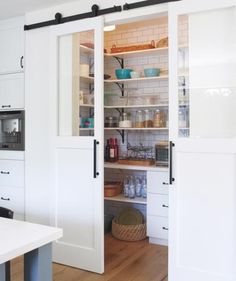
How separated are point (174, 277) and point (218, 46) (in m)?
1.79

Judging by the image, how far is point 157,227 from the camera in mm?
3598

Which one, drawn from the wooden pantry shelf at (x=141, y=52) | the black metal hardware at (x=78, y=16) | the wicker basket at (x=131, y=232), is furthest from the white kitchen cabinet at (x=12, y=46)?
the wicker basket at (x=131, y=232)

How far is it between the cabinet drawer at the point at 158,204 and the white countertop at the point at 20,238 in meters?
2.20

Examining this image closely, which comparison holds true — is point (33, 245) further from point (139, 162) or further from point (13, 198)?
point (139, 162)

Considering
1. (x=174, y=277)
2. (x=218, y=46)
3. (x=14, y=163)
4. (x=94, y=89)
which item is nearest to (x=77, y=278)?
(x=174, y=277)

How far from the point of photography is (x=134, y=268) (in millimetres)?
3002

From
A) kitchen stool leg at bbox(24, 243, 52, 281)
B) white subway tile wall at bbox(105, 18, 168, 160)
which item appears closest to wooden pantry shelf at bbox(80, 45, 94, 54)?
white subway tile wall at bbox(105, 18, 168, 160)

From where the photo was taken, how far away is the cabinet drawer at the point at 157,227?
355 centimetres

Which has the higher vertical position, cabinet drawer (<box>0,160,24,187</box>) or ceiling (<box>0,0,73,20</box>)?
ceiling (<box>0,0,73,20</box>)

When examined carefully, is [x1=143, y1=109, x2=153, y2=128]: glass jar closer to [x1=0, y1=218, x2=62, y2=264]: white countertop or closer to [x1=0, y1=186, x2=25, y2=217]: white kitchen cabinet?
[x1=0, y1=186, x2=25, y2=217]: white kitchen cabinet

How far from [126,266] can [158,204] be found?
80cm

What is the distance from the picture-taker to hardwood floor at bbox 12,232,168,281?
2805 millimetres

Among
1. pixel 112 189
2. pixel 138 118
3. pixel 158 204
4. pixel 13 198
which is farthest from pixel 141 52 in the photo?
pixel 13 198

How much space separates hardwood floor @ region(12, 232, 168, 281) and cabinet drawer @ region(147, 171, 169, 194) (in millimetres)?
610
